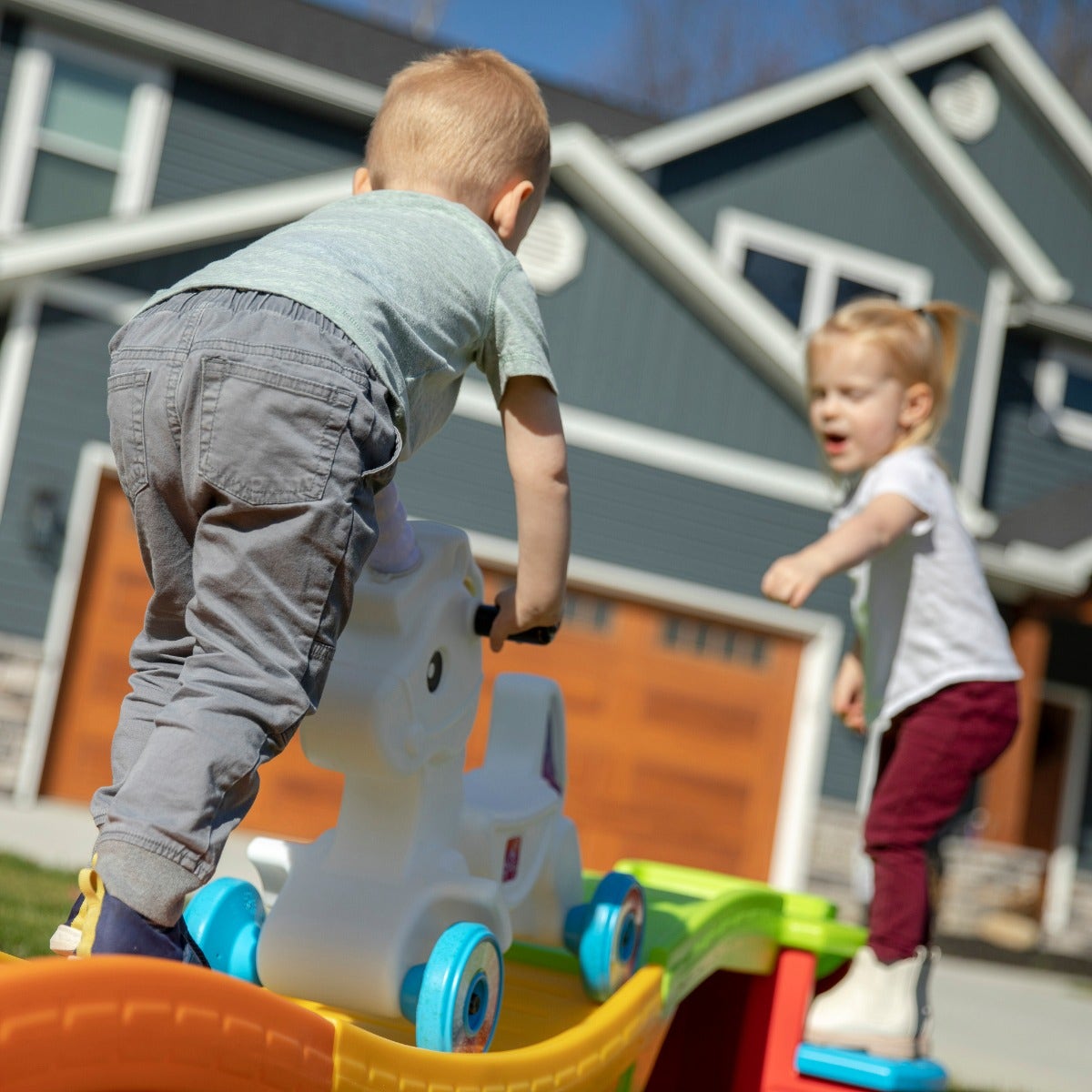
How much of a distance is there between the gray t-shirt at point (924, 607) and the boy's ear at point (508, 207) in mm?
1231

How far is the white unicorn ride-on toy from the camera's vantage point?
2002 millimetres

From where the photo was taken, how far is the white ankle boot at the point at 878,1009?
291 cm

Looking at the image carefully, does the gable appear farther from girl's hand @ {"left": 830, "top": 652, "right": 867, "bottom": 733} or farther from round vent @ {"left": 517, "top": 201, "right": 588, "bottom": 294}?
girl's hand @ {"left": 830, "top": 652, "right": 867, "bottom": 733}

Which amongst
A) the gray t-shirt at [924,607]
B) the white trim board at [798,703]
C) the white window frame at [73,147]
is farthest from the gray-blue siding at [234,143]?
the gray t-shirt at [924,607]

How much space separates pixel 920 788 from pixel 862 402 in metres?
0.96

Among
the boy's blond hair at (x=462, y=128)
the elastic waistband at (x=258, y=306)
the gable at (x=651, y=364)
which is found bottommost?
the elastic waistband at (x=258, y=306)

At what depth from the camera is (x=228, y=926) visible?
7.25 ft

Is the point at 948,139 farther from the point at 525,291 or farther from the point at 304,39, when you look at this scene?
the point at 525,291

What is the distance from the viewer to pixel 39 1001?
118cm

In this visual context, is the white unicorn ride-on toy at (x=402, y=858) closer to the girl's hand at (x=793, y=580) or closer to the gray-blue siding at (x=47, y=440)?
the girl's hand at (x=793, y=580)

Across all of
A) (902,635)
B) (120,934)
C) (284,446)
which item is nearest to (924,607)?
(902,635)

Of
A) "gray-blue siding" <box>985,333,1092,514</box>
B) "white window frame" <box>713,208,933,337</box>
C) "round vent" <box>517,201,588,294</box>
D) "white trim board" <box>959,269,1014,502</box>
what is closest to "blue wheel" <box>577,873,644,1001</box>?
"round vent" <box>517,201,588,294</box>

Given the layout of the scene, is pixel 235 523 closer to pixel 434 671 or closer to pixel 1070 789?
pixel 434 671

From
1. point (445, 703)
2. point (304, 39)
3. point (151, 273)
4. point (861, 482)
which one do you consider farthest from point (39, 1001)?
point (304, 39)
